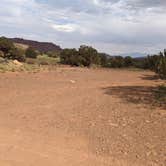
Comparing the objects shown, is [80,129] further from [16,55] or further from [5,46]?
[5,46]

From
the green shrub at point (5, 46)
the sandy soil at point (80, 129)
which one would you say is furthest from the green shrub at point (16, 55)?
the sandy soil at point (80, 129)

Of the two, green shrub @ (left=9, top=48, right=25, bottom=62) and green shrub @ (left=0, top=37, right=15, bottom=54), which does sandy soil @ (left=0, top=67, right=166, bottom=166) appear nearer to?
green shrub @ (left=9, top=48, right=25, bottom=62)

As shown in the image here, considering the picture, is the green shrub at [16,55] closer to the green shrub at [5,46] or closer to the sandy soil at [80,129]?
the green shrub at [5,46]

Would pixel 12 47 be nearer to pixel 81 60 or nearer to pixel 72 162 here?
pixel 81 60

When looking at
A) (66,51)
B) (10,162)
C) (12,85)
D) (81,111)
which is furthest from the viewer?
(66,51)

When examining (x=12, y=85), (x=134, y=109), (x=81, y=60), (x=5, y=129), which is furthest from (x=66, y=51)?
(x=5, y=129)

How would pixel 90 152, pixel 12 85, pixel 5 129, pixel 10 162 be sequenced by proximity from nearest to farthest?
pixel 10 162, pixel 90 152, pixel 5 129, pixel 12 85

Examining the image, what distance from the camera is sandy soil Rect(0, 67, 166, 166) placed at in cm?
885

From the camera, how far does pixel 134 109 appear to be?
14430mm

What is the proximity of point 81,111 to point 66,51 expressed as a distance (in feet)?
114

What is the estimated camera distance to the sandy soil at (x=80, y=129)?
8.85 metres

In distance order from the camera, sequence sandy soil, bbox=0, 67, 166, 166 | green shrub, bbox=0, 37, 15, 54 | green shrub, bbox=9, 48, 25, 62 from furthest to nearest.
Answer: green shrub, bbox=0, 37, 15, 54 → green shrub, bbox=9, 48, 25, 62 → sandy soil, bbox=0, 67, 166, 166

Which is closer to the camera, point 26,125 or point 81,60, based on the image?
point 26,125

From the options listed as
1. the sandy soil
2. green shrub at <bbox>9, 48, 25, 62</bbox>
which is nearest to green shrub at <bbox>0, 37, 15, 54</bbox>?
green shrub at <bbox>9, 48, 25, 62</bbox>
